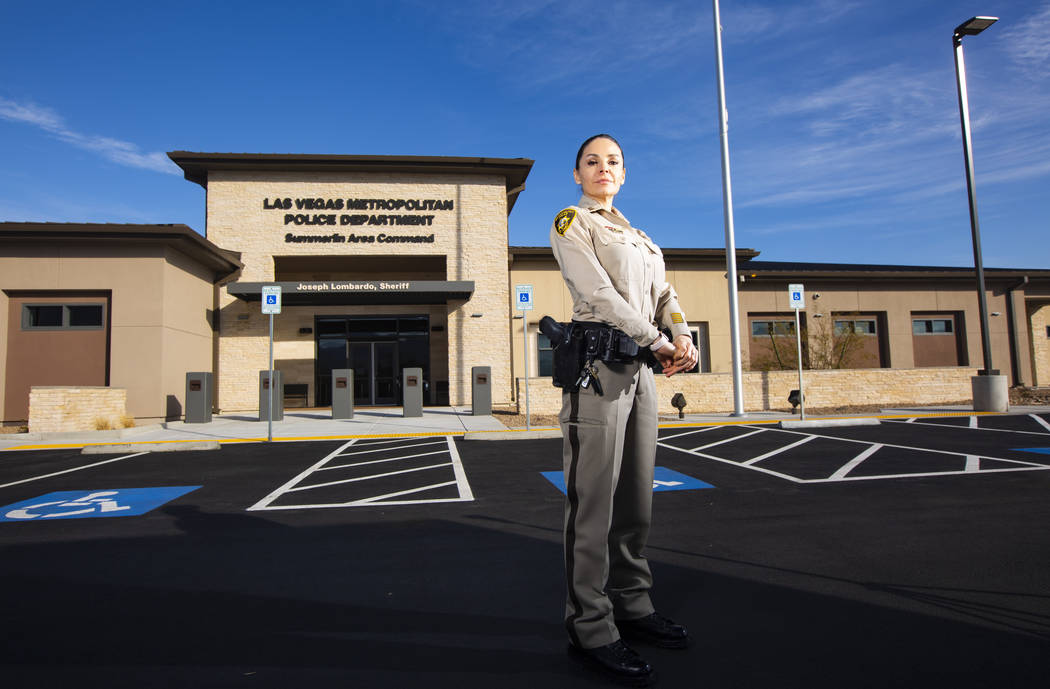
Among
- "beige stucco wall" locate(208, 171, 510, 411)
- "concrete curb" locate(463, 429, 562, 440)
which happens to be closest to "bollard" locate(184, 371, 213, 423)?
"beige stucco wall" locate(208, 171, 510, 411)

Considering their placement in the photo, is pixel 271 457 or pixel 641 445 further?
pixel 271 457

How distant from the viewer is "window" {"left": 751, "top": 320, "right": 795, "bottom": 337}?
22.2 metres

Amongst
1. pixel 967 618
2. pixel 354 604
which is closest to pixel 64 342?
pixel 354 604

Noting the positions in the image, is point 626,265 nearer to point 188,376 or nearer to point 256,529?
point 256,529

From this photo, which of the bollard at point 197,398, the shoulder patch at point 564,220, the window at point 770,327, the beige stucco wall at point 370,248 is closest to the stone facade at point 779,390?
the beige stucco wall at point 370,248

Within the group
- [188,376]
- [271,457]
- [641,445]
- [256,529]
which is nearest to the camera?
[641,445]

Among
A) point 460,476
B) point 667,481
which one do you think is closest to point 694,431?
point 667,481

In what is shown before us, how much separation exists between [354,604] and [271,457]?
6.56 m

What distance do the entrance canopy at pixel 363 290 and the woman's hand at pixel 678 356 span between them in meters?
15.8

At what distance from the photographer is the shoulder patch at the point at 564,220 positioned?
2584mm

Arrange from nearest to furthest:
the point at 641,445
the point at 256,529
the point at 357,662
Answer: the point at 357,662
the point at 641,445
the point at 256,529

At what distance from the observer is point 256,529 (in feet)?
14.9

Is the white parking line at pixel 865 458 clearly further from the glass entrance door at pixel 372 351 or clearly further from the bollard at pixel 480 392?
the glass entrance door at pixel 372 351

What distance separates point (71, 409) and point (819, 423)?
49.2ft
